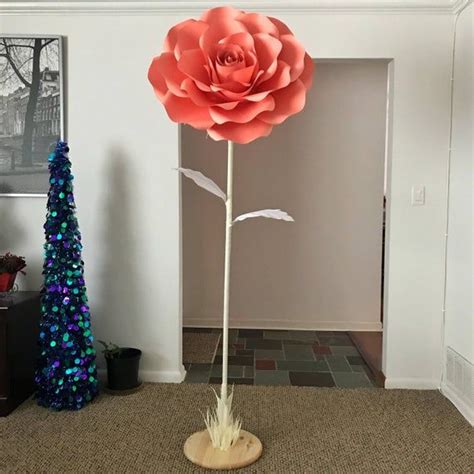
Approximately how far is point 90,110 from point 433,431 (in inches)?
99.5

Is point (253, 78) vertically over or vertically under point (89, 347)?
over

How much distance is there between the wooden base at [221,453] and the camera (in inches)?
85.6

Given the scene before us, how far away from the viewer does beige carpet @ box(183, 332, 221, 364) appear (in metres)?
3.70

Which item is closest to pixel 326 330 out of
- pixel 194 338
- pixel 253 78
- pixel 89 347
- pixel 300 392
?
pixel 194 338

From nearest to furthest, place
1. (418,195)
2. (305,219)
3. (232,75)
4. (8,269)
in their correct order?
(232,75) → (8,269) → (418,195) → (305,219)

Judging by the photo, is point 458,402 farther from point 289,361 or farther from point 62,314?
point 62,314

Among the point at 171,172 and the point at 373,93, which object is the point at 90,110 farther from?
the point at 373,93

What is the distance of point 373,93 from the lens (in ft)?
14.3

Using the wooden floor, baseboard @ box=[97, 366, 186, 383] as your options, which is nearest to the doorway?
the wooden floor

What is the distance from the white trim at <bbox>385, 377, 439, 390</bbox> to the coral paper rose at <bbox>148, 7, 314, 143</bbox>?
6.18 feet

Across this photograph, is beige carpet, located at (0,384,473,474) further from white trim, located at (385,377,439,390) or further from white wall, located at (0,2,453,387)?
white wall, located at (0,2,453,387)

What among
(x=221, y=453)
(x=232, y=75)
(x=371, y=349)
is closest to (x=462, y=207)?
(x=371, y=349)

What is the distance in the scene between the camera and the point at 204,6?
3004 mm

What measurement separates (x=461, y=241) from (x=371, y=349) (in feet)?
4.55
